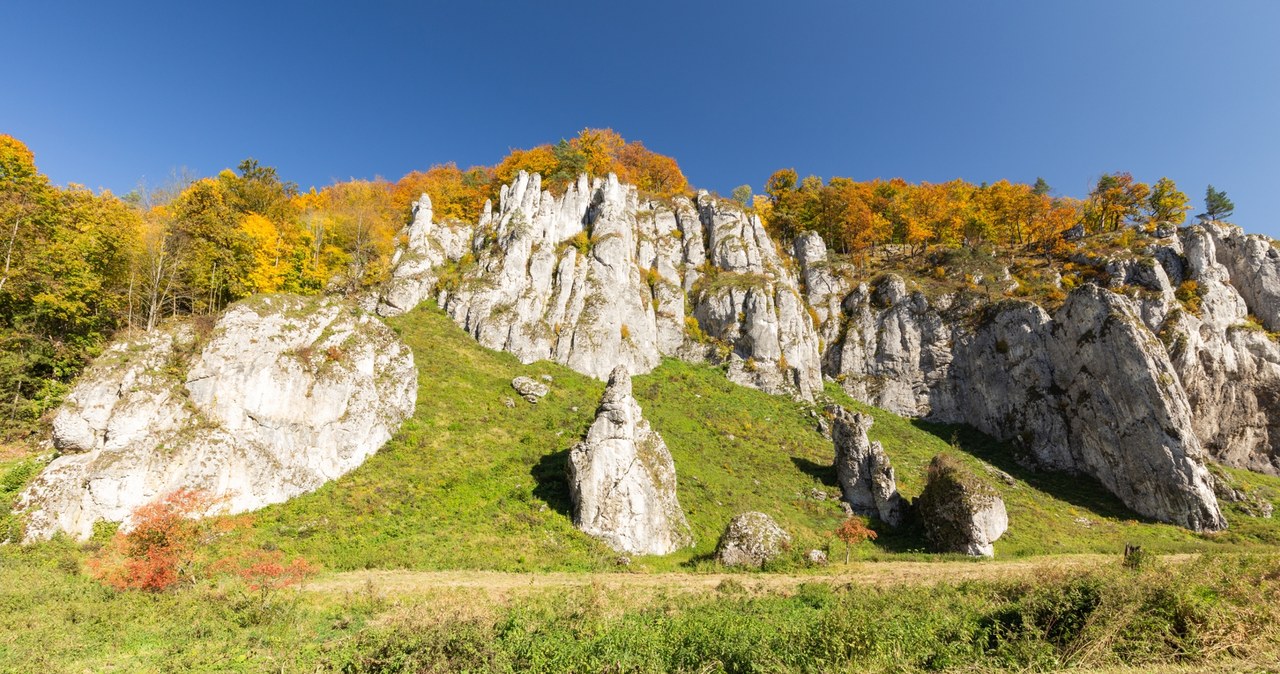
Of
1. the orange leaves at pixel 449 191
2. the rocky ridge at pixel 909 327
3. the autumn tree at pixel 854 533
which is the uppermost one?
the orange leaves at pixel 449 191

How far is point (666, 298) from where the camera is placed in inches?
2110

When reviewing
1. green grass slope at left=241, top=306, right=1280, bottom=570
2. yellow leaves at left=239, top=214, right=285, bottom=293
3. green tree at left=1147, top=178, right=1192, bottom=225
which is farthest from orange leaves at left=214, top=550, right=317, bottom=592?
green tree at left=1147, top=178, right=1192, bottom=225

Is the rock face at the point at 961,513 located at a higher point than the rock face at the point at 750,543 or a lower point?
higher

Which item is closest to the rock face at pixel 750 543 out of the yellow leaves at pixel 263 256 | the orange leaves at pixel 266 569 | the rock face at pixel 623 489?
the rock face at pixel 623 489

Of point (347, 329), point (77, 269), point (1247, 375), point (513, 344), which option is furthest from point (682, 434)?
point (1247, 375)

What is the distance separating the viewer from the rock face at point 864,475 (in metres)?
29.6

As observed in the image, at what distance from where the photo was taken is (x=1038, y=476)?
3794 centimetres

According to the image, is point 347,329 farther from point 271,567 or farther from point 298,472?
point 271,567

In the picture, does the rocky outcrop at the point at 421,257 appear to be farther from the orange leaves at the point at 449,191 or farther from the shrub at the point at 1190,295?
the shrub at the point at 1190,295

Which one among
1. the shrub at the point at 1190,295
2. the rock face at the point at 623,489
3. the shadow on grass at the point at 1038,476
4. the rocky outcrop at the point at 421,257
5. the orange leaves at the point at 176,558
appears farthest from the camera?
the rocky outcrop at the point at 421,257

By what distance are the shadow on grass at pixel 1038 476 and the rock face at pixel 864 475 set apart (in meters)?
12.5

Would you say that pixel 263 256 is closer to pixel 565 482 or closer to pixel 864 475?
pixel 565 482

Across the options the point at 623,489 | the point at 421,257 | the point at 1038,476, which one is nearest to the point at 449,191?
the point at 421,257

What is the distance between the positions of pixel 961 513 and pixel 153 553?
3634cm
